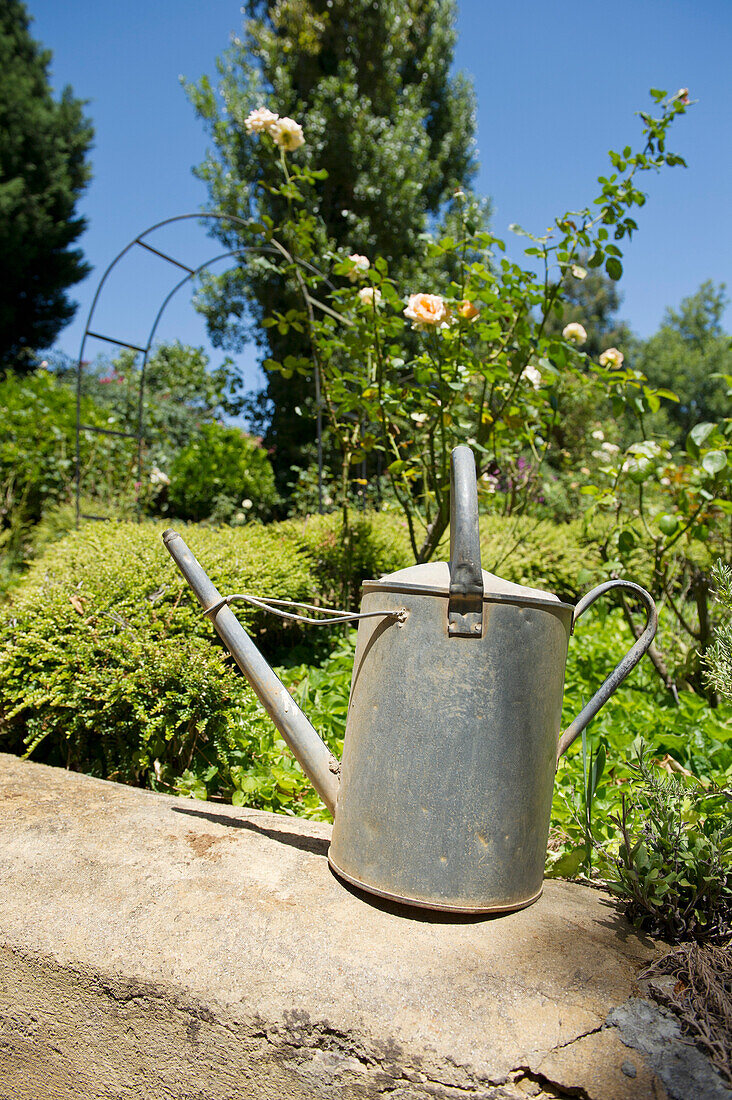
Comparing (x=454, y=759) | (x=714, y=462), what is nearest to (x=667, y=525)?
(x=714, y=462)

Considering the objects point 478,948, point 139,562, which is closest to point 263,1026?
point 478,948

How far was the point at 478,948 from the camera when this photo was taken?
1.05 metres

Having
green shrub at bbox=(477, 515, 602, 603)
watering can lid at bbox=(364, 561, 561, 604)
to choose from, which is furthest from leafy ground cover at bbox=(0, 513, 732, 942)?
green shrub at bbox=(477, 515, 602, 603)

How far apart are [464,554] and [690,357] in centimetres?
3276

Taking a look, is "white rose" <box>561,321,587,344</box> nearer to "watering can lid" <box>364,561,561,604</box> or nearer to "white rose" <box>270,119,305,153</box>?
"white rose" <box>270,119,305,153</box>

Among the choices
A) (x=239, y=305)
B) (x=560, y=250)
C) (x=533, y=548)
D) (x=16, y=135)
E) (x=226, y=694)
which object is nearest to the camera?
(x=226, y=694)

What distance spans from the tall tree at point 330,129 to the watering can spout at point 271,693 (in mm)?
8122

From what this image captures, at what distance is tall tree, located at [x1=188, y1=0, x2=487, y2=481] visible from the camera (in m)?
9.30

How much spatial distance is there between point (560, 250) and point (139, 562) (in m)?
1.87

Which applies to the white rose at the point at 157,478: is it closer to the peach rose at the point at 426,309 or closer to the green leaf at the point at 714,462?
the peach rose at the point at 426,309

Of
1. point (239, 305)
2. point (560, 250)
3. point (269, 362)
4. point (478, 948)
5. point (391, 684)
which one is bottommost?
point (478, 948)

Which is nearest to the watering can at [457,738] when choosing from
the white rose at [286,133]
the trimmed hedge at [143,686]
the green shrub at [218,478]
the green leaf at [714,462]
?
the trimmed hedge at [143,686]

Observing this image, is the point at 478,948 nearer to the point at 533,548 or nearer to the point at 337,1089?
the point at 337,1089

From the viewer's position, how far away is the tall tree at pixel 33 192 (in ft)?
45.3
